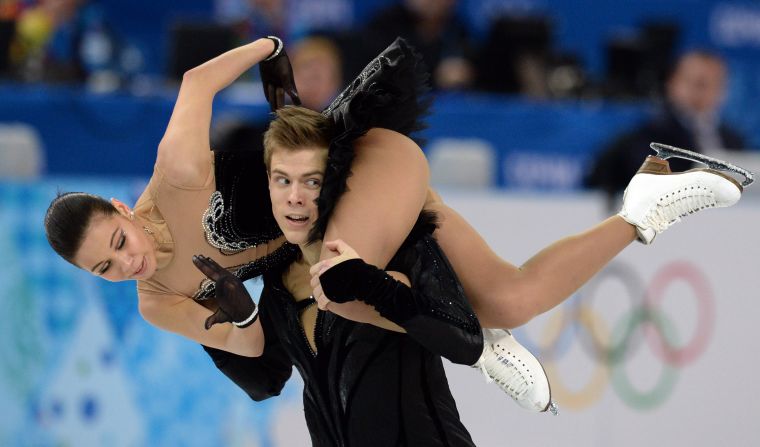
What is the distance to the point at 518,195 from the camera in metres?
5.42

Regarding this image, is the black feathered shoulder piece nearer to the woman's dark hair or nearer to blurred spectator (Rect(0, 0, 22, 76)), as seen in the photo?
the woman's dark hair

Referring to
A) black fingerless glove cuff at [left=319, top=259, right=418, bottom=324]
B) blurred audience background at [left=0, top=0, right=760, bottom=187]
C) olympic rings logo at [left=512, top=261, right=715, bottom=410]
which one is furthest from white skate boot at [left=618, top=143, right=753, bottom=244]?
blurred audience background at [left=0, top=0, right=760, bottom=187]

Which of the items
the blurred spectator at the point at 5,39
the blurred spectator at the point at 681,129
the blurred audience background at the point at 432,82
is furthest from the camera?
the blurred spectator at the point at 5,39

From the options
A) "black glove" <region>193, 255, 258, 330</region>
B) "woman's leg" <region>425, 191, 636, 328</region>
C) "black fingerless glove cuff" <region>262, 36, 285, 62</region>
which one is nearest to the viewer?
"black glove" <region>193, 255, 258, 330</region>

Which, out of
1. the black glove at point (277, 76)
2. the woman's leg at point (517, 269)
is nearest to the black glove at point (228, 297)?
the woman's leg at point (517, 269)

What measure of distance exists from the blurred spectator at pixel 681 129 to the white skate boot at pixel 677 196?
217 cm

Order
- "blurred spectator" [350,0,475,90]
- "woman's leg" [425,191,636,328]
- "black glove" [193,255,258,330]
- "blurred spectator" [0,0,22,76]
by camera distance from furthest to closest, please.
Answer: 1. "blurred spectator" [350,0,475,90]
2. "blurred spectator" [0,0,22,76]
3. "woman's leg" [425,191,636,328]
4. "black glove" [193,255,258,330]

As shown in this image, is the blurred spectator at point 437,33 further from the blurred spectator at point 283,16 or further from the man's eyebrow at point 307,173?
the man's eyebrow at point 307,173

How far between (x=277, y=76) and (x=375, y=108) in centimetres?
54

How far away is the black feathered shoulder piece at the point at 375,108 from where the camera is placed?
3.26 metres

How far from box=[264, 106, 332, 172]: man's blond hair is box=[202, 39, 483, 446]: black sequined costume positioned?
48 mm

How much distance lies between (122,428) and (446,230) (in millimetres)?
2193

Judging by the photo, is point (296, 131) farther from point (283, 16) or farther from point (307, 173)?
point (283, 16)

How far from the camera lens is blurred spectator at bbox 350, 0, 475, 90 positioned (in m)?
7.91
